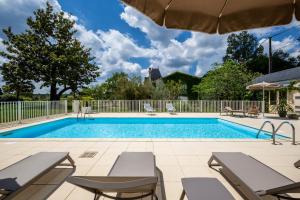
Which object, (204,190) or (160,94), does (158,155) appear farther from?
(160,94)

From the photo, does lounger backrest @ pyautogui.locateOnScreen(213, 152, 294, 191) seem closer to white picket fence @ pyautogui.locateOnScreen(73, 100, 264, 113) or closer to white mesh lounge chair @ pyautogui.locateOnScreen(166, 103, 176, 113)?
white mesh lounge chair @ pyautogui.locateOnScreen(166, 103, 176, 113)

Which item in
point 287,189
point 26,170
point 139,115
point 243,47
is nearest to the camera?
point 287,189

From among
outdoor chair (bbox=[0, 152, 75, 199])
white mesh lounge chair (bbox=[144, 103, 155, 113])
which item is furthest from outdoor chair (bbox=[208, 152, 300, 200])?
white mesh lounge chair (bbox=[144, 103, 155, 113])

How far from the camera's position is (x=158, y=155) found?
4812 mm

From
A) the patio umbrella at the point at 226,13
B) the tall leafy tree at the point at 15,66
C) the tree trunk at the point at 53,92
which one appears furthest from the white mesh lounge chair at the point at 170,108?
the tall leafy tree at the point at 15,66

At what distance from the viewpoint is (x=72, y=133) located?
9.86 meters

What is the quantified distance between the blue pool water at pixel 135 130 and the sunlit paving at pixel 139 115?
0.18 ft

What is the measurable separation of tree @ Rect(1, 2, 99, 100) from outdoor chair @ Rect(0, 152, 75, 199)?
1950 cm

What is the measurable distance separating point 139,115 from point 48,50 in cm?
1374

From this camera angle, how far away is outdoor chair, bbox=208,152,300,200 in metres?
2.12

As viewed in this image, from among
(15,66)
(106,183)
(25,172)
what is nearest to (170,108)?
(25,172)

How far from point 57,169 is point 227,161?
2826 millimetres

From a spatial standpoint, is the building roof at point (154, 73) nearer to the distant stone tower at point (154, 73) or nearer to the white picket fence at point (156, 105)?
the distant stone tower at point (154, 73)

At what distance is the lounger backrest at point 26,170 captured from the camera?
2.52 m
